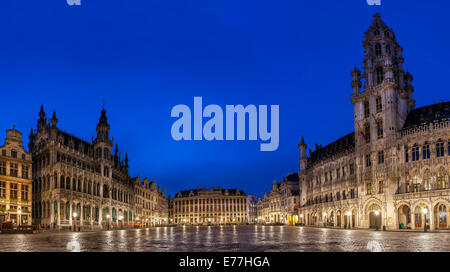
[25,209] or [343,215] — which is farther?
[343,215]

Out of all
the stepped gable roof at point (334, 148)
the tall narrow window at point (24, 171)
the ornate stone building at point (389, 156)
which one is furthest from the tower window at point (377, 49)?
the tall narrow window at point (24, 171)

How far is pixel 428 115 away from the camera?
65.2m

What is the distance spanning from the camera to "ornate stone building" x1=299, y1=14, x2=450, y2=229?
58.6 metres

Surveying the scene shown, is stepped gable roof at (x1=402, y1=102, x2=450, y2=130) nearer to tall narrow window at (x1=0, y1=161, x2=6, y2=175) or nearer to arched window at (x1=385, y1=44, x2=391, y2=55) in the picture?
arched window at (x1=385, y1=44, x2=391, y2=55)

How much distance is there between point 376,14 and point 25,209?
226 feet

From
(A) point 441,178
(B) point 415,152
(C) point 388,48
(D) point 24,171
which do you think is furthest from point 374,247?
(C) point 388,48

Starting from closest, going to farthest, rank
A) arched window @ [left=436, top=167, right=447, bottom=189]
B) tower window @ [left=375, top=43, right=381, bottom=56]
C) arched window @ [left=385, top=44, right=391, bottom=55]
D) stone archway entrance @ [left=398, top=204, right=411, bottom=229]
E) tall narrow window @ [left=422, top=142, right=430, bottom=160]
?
arched window @ [left=436, top=167, right=447, bottom=189] < tall narrow window @ [left=422, top=142, right=430, bottom=160] < stone archway entrance @ [left=398, top=204, right=411, bottom=229] < arched window @ [left=385, top=44, right=391, bottom=55] < tower window @ [left=375, top=43, right=381, bottom=56]

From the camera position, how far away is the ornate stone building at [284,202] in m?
Result: 133

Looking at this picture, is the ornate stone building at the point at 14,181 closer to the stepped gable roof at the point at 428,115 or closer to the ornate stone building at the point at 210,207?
the stepped gable roof at the point at 428,115

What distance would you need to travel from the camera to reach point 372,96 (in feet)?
236

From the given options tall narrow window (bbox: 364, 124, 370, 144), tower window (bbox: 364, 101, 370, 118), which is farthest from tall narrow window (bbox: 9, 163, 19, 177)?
tower window (bbox: 364, 101, 370, 118)
